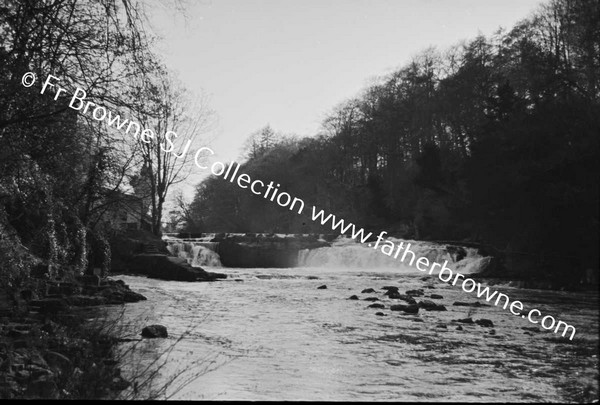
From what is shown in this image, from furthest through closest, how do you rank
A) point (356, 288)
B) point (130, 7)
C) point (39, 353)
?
1. point (356, 288)
2. point (39, 353)
3. point (130, 7)

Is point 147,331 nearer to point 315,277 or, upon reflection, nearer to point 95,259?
point 95,259

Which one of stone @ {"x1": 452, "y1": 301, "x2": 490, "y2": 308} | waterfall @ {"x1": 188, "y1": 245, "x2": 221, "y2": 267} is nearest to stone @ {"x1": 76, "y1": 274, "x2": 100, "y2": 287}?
stone @ {"x1": 452, "y1": 301, "x2": 490, "y2": 308}

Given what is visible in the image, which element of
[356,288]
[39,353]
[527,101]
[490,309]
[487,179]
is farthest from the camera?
[527,101]

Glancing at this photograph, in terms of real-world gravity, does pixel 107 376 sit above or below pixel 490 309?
below

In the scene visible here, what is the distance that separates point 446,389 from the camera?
6.44 metres

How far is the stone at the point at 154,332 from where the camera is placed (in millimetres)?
8868

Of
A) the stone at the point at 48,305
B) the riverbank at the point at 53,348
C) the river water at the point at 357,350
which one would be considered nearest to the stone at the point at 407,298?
the river water at the point at 357,350

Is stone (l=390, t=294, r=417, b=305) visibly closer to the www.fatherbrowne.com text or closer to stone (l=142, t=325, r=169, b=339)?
the www.fatherbrowne.com text

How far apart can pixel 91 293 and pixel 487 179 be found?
1436 cm

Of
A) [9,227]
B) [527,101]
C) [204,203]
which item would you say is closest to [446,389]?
[9,227]

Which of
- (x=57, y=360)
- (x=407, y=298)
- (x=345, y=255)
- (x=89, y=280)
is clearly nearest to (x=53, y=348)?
(x=57, y=360)

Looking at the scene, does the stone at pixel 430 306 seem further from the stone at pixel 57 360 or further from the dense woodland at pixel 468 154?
the stone at pixel 57 360

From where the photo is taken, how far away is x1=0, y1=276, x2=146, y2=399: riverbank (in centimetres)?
464

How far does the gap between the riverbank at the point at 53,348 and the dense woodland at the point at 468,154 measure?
1194 centimetres
